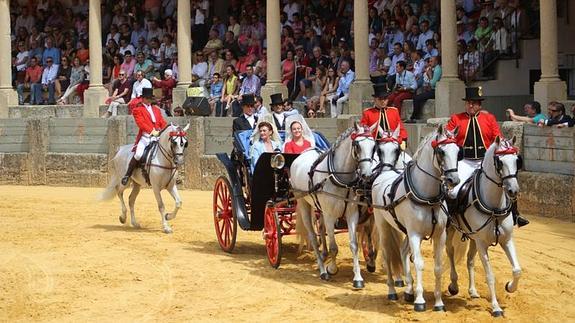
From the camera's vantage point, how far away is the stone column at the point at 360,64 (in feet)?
73.2

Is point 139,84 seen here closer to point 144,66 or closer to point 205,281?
point 144,66

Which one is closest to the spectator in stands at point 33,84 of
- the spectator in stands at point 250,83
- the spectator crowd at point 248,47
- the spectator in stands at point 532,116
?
the spectator crowd at point 248,47

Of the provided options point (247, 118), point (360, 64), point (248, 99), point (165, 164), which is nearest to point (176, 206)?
point (165, 164)

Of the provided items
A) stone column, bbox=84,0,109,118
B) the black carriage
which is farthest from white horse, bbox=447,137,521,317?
stone column, bbox=84,0,109,118

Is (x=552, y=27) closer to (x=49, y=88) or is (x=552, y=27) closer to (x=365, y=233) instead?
(x=365, y=233)

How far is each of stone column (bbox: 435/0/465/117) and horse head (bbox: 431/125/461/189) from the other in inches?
416

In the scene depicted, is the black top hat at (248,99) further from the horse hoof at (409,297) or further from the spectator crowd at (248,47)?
the spectator crowd at (248,47)

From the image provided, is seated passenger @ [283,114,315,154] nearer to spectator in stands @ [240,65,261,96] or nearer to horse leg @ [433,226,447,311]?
horse leg @ [433,226,447,311]

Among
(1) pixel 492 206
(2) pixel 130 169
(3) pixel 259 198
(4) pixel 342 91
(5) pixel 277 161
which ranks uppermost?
(4) pixel 342 91

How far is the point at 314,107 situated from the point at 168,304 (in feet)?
39.8

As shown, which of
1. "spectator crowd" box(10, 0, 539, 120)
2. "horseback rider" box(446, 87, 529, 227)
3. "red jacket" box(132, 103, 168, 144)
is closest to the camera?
"horseback rider" box(446, 87, 529, 227)

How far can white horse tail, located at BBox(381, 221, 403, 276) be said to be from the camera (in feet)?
35.4

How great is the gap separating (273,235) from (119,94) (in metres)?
14.1

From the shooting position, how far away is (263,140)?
13.3 meters
